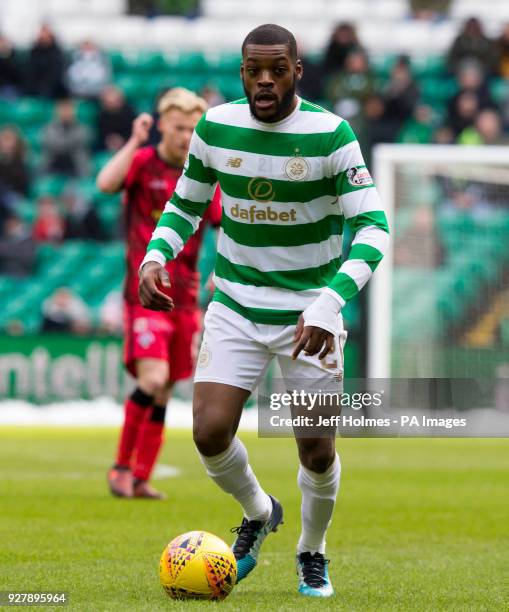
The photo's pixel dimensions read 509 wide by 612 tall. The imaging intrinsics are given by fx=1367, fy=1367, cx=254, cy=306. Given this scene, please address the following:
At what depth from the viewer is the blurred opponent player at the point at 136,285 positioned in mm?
9141

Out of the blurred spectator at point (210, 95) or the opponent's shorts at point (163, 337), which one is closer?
the opponent's shorts at point (163, 337)

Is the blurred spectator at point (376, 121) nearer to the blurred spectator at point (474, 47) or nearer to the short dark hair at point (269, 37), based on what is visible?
the blurred spectator at point (474, 47)

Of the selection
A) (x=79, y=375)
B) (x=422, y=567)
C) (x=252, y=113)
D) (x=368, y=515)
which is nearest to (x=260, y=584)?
(x=422, y=567)

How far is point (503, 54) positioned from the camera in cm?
2386

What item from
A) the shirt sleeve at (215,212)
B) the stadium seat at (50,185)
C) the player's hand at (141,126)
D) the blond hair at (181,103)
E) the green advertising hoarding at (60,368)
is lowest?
the green advertising hoarding at (60,368)

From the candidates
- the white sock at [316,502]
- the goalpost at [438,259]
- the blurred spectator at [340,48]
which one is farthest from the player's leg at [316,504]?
the blurred spectator at [340,48]

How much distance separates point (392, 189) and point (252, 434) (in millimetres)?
3508

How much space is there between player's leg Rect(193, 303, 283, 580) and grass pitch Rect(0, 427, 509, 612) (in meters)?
0.44

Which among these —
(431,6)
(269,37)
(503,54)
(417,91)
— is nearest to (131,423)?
(269,37)

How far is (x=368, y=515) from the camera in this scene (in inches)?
335

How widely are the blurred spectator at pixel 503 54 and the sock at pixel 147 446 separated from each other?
15.9 metres

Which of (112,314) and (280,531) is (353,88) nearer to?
(112,314)

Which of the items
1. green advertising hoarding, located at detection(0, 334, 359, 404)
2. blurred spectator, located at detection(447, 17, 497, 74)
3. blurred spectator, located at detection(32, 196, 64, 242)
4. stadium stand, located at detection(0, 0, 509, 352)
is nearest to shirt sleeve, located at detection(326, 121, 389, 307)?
green advertising hoarding, located at detection(0, 334, 359, 404)

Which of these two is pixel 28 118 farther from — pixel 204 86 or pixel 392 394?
pixel 392 394
